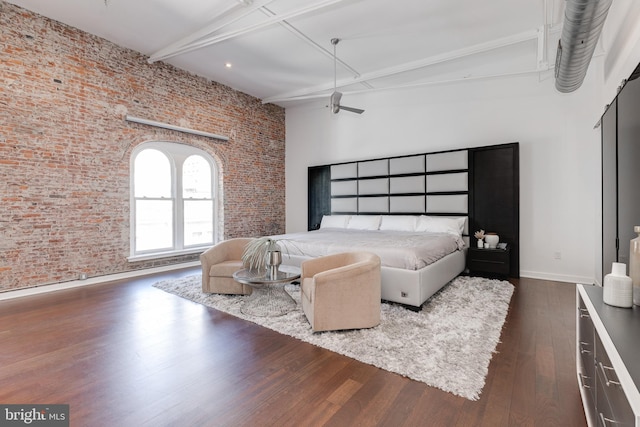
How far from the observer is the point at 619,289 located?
1.52 m

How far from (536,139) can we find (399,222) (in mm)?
2605

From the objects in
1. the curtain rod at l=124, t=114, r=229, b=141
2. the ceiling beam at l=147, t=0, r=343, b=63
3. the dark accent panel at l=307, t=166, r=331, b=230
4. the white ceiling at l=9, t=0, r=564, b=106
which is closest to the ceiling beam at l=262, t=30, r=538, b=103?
the white ceiling at l=9, t=0, r=564, b=106

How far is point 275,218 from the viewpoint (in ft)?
26.6

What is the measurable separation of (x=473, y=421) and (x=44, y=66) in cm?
641

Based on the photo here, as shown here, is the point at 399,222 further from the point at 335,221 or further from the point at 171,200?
the point at 171,200

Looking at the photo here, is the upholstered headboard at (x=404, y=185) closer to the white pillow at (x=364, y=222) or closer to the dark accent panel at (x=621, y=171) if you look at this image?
the white pillow at (x=364, y=222)

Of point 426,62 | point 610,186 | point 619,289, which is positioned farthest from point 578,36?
point 426,62

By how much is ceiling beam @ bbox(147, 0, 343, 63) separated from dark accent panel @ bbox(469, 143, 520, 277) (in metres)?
3.54

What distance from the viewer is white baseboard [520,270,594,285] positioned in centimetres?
460

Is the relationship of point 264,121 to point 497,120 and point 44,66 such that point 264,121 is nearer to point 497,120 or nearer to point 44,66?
point 44,66

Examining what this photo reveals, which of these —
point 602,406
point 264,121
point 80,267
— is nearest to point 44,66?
point 80,267

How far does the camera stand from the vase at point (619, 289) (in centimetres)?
151

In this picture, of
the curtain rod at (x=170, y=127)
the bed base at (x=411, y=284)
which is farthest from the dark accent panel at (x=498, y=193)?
the curtain rod at (x=170, y=127)

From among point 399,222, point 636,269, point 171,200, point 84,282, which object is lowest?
point 84,282
